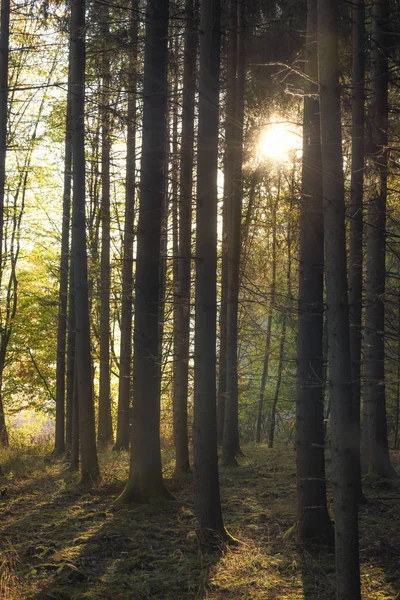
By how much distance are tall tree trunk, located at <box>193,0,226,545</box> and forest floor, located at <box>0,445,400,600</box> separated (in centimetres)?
54

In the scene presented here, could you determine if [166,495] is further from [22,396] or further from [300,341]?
[22,396]

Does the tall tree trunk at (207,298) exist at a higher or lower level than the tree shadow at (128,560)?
higher

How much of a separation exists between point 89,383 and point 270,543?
209 inches

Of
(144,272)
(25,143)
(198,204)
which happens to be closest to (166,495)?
(144,272)

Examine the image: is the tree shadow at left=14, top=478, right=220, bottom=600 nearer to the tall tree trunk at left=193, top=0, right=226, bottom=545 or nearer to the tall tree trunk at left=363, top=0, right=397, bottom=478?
the tall tree trunk at left=193, top=0, right=226, bottom=545

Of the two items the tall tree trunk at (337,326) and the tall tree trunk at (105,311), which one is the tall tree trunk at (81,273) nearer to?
the tall tree trunk at (105,311)

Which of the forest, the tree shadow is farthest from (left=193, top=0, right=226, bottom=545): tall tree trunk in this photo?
the tree shadow

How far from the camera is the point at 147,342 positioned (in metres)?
10.0

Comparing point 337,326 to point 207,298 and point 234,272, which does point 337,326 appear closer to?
point 207,298

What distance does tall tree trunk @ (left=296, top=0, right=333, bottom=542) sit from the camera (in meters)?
7.70

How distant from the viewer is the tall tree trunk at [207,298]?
786 cm

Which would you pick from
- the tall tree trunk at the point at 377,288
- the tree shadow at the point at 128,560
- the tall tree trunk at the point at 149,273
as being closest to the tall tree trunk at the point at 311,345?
the tree shadow at the point at 128,560

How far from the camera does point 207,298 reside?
8.00m

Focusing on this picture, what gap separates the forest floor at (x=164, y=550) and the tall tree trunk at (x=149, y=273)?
0.80m
